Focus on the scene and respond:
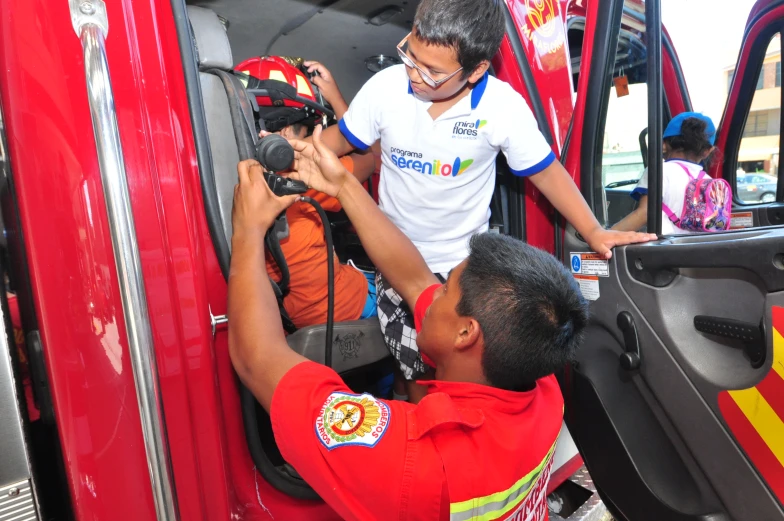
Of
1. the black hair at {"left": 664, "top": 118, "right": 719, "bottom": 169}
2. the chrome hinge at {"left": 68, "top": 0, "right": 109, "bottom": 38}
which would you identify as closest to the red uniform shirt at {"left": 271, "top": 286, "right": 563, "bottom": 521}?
the chrome hinge at {"left": 68, "top": 0, "right": 109, "bottom": 38}

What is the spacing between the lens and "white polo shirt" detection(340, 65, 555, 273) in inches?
59.6

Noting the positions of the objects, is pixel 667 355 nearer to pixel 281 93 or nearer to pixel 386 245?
pixel 386 245

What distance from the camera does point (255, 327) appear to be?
40.9 inches

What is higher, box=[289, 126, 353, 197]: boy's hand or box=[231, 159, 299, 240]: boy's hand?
box=[289, 126, 353, 197]: boy's hand

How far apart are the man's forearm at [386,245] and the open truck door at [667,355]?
62cm

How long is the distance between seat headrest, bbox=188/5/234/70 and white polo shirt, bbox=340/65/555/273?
16.8 inches

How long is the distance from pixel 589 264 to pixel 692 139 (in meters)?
1.14

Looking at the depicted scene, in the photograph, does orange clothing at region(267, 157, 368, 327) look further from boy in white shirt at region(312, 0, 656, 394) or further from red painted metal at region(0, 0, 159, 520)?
red painted metal at region(0, 0, 159, 520)

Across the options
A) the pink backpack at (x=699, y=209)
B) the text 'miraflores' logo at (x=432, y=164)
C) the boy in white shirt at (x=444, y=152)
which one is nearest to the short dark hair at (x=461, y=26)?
the boy in white shirt at (x=444, y=152)

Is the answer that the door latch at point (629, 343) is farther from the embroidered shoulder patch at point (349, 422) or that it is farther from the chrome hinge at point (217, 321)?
the chrome hinge at point (217, 321)

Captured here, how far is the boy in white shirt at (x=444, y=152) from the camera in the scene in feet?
4.92

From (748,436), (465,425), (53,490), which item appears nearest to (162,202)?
(53,490)

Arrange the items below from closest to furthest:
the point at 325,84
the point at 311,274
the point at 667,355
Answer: the point at 667,355 < the point at 311,274 < the point at 325,84

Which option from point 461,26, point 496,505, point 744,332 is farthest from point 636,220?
point 496,505
